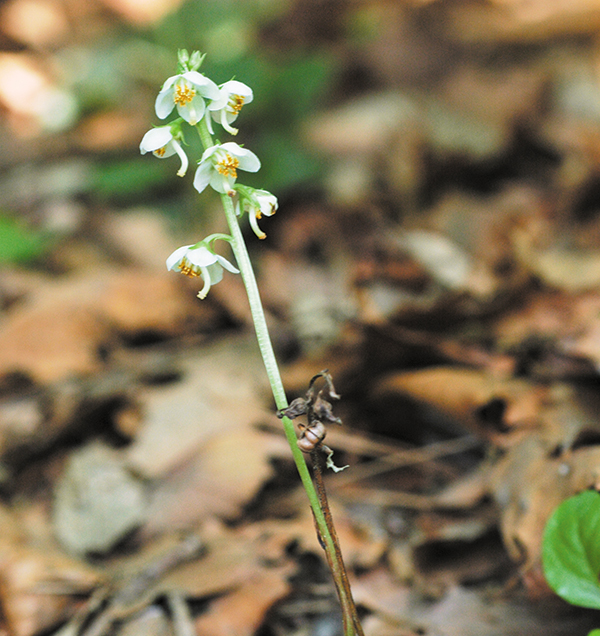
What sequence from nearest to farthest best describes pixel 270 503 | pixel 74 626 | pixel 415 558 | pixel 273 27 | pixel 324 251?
pixel 74 626 < pixel 415 558 < pixel 270 503 < pixel 324 251 < pixel 273 27

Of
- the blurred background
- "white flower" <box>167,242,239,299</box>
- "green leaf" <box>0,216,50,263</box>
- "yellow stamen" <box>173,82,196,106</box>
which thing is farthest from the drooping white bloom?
"green leaf" <box>0,216,50,263</box>

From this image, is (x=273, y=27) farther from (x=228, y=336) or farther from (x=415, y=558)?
(x=415, y=558)

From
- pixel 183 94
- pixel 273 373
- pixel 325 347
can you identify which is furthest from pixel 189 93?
pixel 325 347

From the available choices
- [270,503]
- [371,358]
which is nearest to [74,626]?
[270,503]

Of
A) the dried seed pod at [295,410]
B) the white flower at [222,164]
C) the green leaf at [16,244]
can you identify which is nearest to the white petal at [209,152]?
the white flower at [222,164]

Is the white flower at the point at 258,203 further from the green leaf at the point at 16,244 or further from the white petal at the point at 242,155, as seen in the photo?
the green leaf at the point at 16,244

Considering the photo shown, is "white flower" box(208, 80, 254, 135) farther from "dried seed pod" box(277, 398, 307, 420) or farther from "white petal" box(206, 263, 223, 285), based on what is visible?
"dried seed pod" box(277, 398, 307, 420)

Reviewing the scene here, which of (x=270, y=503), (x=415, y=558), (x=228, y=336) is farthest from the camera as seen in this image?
Answer: (x=228, y=336)
